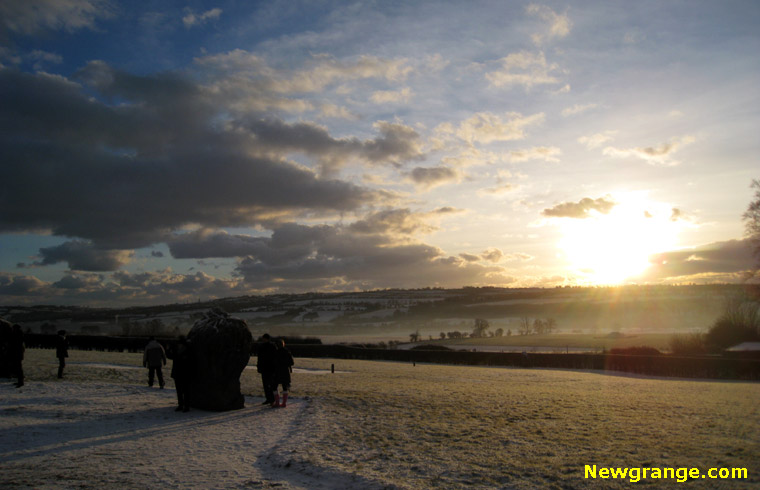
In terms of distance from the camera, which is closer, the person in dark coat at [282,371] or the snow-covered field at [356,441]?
the snow-covered field at [356,441]

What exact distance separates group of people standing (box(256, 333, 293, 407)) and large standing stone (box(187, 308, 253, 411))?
21.7 inches

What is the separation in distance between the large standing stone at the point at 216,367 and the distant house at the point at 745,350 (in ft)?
147

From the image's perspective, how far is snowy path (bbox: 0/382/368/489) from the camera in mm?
7395

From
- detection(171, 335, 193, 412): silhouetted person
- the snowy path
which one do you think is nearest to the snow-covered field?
the snowy path

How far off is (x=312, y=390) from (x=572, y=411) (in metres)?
8.53

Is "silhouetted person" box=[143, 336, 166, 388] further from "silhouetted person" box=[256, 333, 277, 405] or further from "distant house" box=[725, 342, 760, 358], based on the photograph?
"distant house" box=[725, 342, 760, 358]

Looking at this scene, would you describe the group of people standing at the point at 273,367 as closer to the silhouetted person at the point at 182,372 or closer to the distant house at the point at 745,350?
the silhouetted person at the point at 182,372

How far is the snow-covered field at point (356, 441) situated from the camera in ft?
24.5

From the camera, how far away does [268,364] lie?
13.7m

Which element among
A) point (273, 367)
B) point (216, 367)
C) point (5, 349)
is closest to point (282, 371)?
point (273, 367)

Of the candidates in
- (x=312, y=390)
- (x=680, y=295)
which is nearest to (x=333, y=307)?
(x=680, y=295)

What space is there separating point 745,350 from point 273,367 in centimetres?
4752

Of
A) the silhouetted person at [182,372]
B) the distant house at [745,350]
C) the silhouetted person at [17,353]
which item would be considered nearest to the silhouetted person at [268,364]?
the silhouetted person at [182,372]

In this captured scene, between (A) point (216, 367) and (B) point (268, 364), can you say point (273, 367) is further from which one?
(A) point (216, 367)
